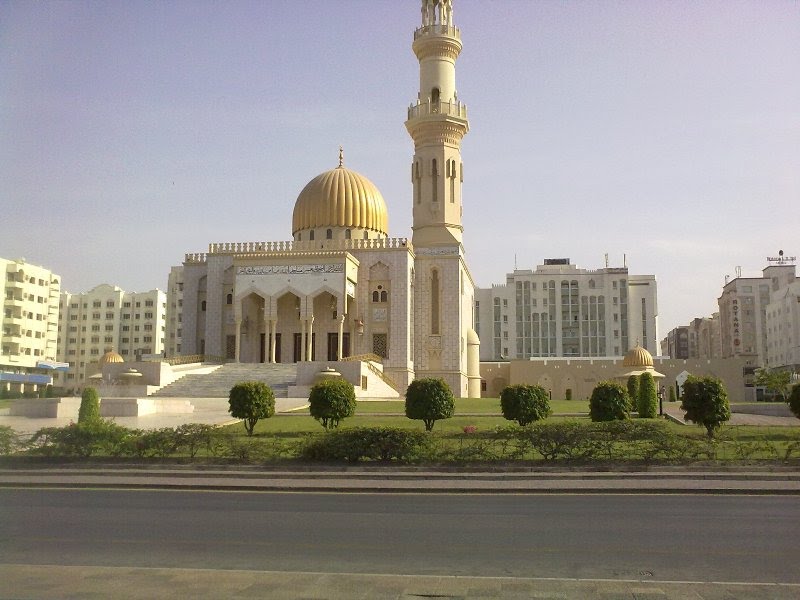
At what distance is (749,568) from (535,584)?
2.16 meters

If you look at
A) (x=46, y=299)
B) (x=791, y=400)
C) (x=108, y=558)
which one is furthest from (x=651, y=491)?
(x=46, y=299)

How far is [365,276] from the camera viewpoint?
48344 millimetres

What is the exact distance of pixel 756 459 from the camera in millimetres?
17219

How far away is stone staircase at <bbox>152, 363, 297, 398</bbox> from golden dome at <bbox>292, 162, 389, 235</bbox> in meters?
11.6

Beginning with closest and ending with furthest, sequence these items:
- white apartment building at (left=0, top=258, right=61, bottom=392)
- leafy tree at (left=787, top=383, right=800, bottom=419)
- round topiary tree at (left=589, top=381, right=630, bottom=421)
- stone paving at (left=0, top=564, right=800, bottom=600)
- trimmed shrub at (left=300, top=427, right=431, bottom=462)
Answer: stone paving at (left=0, top=564, right=800, bottom=600)
trimmed shrub at (left=300, top=427, right=431, bottom=462)
leafy tree at (left=787, top=383, right=800, bottom=419)
round topiary tree at (left=589, top=381, right=630, bottom=421)
white apartment building at (left=0, top=258, right=61, bottom=392)

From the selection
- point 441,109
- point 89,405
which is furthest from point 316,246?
point 89,405

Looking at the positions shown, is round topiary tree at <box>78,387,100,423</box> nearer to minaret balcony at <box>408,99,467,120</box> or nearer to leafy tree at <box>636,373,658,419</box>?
leafy tree at <box>636,373,658,419</box>

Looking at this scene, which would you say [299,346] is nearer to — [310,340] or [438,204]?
[310,340]

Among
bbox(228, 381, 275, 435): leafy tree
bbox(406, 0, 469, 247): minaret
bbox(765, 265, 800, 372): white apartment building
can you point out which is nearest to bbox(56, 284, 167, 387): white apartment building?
bbox(406, 0, 469, 247): minaret

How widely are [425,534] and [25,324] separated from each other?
6505 cm

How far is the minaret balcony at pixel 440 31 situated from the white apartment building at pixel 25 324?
1460 inches

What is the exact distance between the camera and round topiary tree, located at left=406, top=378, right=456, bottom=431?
23812mm

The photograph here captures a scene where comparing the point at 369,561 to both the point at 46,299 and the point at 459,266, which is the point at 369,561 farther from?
the point at 46,299

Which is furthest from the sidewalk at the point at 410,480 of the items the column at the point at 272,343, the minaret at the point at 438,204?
the minaret at the point at 438,204
